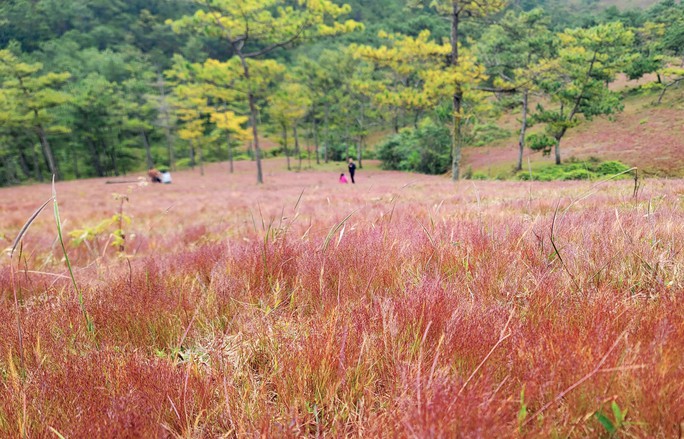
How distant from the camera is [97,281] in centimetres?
226

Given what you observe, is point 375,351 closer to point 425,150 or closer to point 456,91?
point 456,91

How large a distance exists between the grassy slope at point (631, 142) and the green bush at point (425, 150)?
2608 mm

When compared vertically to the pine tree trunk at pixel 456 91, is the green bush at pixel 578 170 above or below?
below

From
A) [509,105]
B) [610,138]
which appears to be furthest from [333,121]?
[610,138]

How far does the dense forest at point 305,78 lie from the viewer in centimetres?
1519

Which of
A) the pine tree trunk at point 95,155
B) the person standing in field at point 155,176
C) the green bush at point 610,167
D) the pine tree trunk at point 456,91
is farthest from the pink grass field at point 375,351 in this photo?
the pine tree trunk at point 95,155

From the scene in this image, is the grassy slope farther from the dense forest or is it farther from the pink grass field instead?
the pink grass field

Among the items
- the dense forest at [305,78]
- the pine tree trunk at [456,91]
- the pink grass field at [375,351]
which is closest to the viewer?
the pink grass field at [375,351]

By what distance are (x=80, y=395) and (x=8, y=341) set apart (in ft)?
2.35

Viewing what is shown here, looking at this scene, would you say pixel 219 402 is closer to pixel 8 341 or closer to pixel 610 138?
pixel 8 341

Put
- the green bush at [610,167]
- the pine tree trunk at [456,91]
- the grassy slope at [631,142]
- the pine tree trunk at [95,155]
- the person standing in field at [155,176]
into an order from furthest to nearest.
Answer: the pine tree trunk at [95,155], the person standing in field at [155,176], the green bush at [610,167], the grassy slope at [631,142], the pine tree trunk at [456,91]

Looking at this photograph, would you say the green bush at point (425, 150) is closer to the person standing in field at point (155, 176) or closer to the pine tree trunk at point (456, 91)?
the pine tree trunk at point (456, 91)

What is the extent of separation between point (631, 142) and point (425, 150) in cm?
1438

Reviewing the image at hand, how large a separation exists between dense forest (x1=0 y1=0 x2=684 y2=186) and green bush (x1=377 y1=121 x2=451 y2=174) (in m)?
0.17
